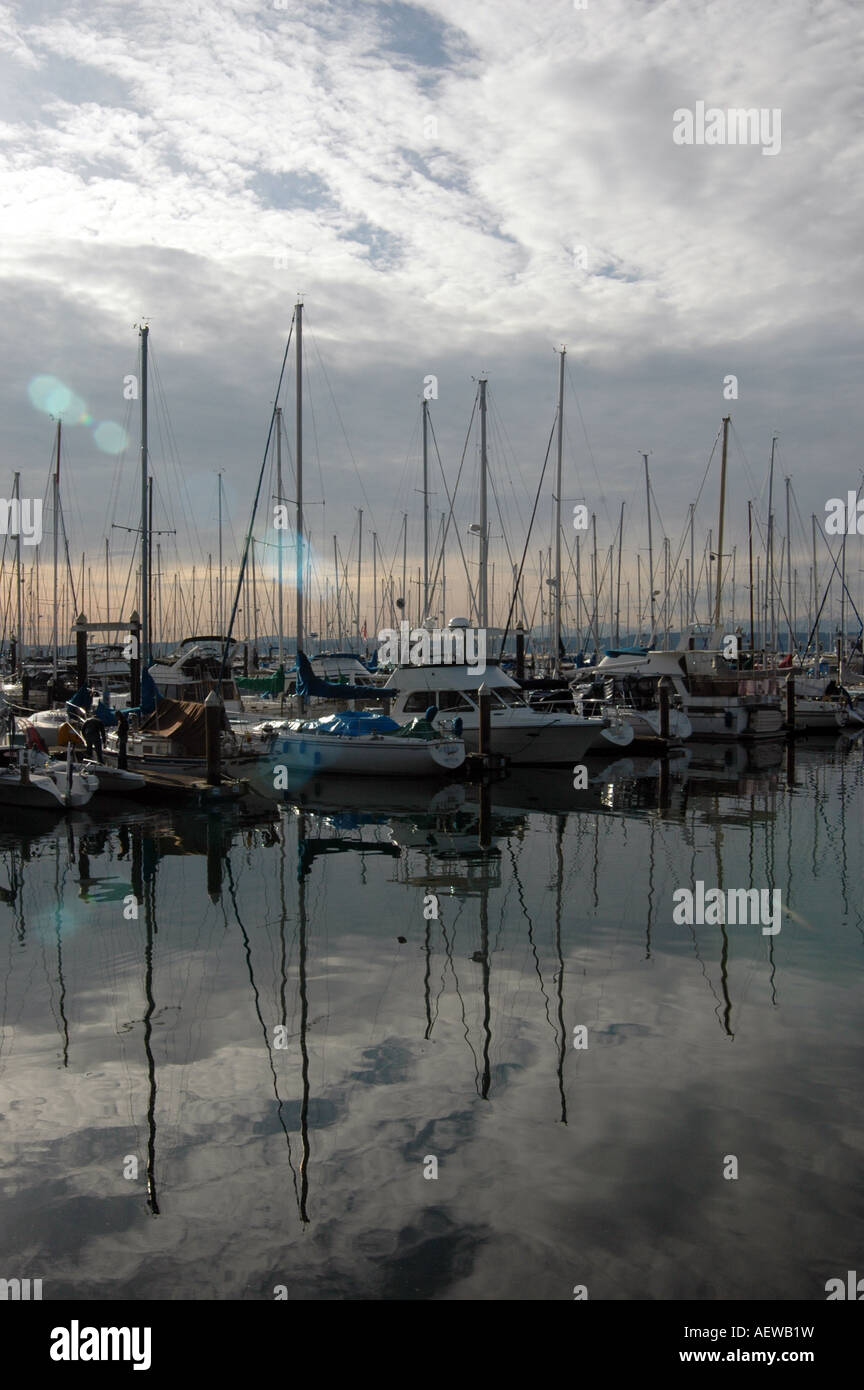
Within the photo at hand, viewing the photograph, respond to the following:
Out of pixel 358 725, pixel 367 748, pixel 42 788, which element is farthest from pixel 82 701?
pixel 367 748

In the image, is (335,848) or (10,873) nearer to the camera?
(10,873)

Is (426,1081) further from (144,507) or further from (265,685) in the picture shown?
(265,685)

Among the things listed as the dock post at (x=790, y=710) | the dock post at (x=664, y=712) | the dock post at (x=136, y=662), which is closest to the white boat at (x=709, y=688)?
the dock post at (x=790, y=710)

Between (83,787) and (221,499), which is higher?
(221,499)

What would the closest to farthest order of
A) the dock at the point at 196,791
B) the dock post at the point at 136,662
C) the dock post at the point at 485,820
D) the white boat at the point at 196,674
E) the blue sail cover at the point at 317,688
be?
the dock post at the point at 485,820 < the dock at the point at 196,791 < the blue sail cover at the point at 317,688 < the dock post at the point at 136,662 < the white boat at the point at 196,674

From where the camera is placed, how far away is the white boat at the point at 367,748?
86.7 ft

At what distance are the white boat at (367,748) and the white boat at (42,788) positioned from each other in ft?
20.9

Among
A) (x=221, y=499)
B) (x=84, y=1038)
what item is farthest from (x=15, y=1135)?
(x=221, y=499)

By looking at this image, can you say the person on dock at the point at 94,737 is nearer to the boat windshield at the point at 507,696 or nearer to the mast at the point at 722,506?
the boat windshield at the point at 507,696

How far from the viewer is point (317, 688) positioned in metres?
30.4

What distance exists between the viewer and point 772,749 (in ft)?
126
